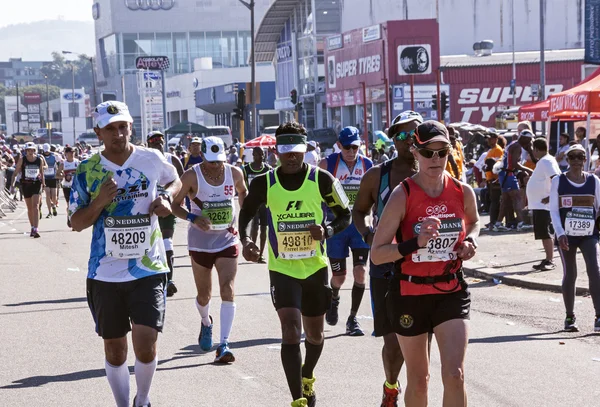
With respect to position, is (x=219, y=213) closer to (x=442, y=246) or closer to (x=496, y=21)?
(x=442, y=246)

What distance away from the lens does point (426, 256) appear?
559 cm

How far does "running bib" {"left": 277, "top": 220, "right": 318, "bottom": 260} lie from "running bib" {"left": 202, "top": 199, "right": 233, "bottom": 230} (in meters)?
2.39

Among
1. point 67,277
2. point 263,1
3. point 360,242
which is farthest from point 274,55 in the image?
point 360,242

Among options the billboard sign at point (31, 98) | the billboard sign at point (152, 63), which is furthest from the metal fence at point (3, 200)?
the billboard sign at point (31, 98)

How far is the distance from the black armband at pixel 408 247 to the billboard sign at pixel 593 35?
18.2 m

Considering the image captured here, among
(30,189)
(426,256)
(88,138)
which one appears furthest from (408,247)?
(88,138)

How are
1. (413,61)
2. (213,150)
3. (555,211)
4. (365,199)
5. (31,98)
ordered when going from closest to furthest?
(365,199), (213,150), (555,211), (413,61), (31,98)

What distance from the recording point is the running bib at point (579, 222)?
33.9 ft

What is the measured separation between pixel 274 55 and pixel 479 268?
261 ft

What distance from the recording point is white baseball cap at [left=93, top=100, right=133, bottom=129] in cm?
632

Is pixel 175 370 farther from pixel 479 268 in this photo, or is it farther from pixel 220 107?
pixel 220 107

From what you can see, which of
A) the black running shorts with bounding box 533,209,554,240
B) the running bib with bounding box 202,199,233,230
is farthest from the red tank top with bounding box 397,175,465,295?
the black running shorts with bounding box 533,209,554,240

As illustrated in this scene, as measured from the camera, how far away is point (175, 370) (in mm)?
8820

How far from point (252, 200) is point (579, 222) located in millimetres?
4167
